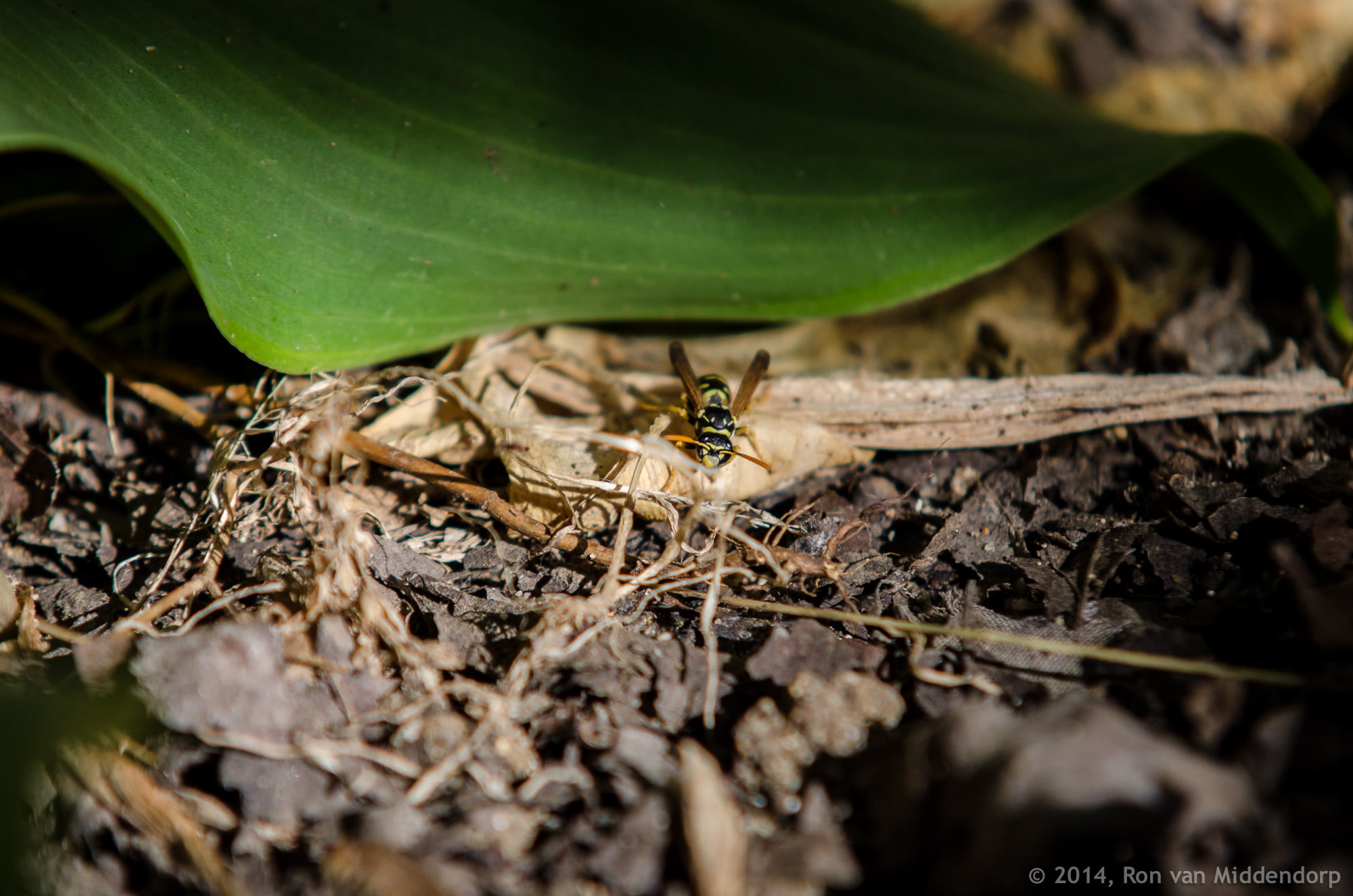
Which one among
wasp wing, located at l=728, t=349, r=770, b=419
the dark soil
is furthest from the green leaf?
the dark soil

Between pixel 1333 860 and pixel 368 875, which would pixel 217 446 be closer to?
pixel 368 875

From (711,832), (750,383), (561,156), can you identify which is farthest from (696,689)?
(561,156)

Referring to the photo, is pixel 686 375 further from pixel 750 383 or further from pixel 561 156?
pixel 561 156

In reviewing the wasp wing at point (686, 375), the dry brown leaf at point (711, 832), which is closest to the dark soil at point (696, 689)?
the dry brown leaf at point (711, 832)

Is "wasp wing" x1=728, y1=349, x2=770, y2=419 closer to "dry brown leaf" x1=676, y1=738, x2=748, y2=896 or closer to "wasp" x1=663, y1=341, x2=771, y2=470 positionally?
"wasp" x1=663, y1=341, x2=771, y2=470

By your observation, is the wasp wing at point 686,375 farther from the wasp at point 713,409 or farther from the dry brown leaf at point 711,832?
the dry brown leaf at point 711,832
